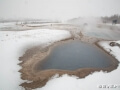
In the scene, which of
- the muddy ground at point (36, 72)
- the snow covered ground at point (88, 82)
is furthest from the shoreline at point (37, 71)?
the snow covered ground at point (88, 82)

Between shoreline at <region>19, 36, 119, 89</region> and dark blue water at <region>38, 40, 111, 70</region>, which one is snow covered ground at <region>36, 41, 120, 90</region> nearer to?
shoreline at <region>19, 36, 119, 89</region>

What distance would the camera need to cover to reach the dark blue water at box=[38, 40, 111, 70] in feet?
40.8

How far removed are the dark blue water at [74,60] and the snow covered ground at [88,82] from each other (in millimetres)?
1978

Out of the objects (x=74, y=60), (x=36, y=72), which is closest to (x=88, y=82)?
(x=74, y=60)

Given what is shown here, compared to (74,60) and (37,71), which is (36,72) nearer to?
(37,71)

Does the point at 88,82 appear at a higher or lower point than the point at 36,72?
lower

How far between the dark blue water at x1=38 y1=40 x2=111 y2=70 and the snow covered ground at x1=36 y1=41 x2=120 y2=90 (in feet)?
6.49

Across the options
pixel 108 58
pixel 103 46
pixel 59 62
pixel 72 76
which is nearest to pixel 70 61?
pixel 59 62

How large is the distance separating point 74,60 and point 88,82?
461 cm

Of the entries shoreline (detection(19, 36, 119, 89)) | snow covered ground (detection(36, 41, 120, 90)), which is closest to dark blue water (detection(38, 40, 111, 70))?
shoreline (detection(19, 36, 119, 89))

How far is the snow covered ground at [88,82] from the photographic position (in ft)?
28.7

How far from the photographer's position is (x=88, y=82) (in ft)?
30.9

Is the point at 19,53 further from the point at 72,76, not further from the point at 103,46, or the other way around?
the point at 103,46

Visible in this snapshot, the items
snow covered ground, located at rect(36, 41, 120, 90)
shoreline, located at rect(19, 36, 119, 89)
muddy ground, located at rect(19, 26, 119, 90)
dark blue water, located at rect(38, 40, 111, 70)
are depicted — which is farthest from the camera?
dark blue water, located at rect(38, 40, 111, 70)
